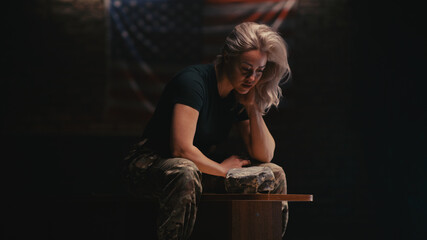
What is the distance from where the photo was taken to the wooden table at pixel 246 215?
7.95 feet

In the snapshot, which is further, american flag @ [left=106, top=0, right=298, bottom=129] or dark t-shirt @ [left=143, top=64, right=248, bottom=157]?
american flag @ [left=106, top=0, right=298, bottom=129]

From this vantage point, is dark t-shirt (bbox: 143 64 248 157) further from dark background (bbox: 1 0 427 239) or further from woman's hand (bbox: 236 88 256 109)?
dark background (bbox: 1 0 427 239)

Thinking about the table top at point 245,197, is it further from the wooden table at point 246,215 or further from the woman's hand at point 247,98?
the woman's hand at point 247,98

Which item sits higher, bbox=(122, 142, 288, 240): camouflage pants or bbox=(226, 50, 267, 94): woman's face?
bbox=(226, 50, 267, 94): woman's face

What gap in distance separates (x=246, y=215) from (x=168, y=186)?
42cm

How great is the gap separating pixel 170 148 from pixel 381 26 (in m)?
2.77

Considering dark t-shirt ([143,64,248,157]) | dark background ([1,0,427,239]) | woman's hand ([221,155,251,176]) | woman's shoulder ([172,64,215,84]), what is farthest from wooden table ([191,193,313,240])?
dark background ([1,0,427,239])

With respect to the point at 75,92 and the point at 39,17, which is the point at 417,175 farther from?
the point at 39,17

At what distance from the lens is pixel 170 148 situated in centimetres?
256

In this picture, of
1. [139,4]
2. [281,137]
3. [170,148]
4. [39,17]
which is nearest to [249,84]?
[170,148]

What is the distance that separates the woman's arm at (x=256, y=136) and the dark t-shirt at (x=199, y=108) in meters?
0.07

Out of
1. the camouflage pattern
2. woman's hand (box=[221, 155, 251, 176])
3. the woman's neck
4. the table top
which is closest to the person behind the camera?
the camouflage pattern

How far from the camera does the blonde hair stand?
8.95ft

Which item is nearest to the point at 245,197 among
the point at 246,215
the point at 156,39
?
the point at 246,215
